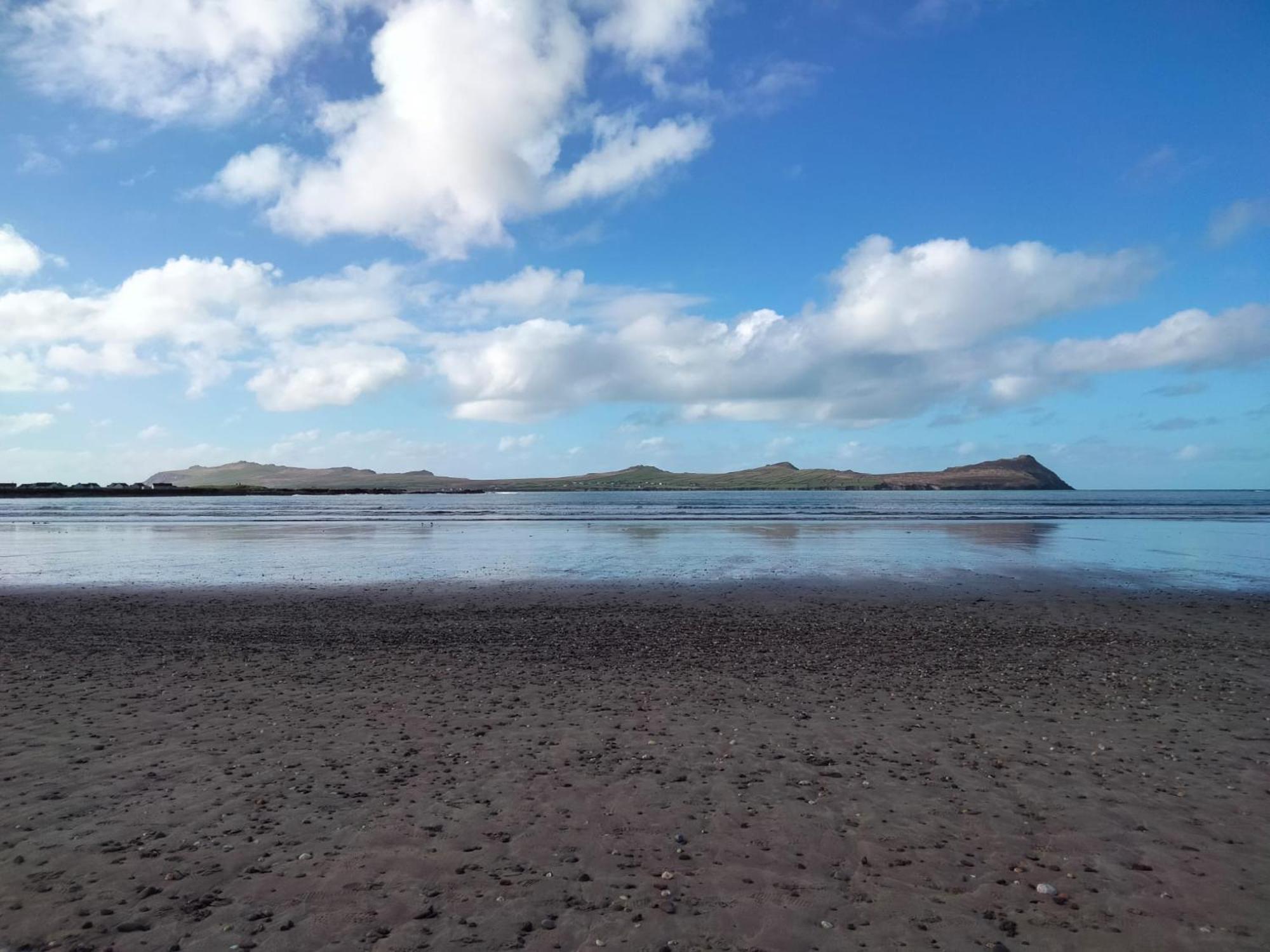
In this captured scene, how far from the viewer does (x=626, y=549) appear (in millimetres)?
39219

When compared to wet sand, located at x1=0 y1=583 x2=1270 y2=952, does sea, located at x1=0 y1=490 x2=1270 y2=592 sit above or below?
above

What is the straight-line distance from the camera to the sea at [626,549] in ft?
92.0

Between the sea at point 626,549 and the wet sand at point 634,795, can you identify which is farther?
the sea at point 626,549

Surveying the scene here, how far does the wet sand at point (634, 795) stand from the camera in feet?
19.0

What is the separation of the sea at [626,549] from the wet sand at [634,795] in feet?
40.5

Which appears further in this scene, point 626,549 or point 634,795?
point 626,549

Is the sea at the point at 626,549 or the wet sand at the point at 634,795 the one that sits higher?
the sea at the point at 626,549

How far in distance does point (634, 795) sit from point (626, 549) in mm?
31201

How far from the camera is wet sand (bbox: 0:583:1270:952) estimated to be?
5.78 m

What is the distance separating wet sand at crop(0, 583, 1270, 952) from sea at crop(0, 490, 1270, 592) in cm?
1233

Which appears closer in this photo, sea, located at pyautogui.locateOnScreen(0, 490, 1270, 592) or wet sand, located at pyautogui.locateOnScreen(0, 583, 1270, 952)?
wet sand, located at pyautogui.locateOnScreen(0, 583, 1270, 952)

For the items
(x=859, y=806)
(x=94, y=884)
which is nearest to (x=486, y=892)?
(x=94, y=884)

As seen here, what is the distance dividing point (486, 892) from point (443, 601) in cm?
1648

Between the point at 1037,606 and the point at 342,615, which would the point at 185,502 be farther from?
the point at 1037,606
